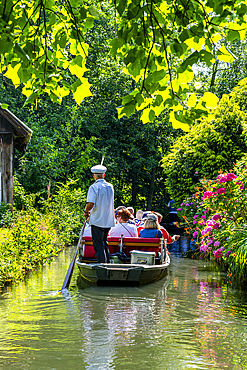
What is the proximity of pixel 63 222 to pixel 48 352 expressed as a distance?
1122 centimetres

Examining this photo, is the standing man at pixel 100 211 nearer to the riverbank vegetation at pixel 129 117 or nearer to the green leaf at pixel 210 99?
the riverbank vegetation at pixel 129 117

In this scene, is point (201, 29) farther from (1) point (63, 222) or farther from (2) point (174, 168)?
(2) point (174, 168)

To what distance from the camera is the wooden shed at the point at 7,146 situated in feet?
42.4

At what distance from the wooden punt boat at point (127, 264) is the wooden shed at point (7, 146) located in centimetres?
459

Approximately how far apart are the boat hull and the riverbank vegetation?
150cm

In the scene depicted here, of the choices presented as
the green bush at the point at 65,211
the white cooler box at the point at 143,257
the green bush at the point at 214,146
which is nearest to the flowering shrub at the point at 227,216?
the white cooler box at the point at 143,257

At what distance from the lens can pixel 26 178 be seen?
1919cm

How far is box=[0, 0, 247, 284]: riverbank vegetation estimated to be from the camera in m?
3.76

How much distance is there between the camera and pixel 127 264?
27.8ft

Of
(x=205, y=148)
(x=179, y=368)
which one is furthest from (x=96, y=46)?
(x=179, y=368)

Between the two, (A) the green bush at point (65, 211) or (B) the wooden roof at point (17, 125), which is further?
(A) the green bush at point (65, 211)

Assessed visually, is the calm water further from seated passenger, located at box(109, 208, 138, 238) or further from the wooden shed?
the wooden shed

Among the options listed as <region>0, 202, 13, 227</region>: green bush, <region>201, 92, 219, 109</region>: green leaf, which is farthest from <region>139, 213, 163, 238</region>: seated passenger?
<region>201, 92, 219, 109</region>: green leaf

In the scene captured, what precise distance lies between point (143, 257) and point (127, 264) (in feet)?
1.66
